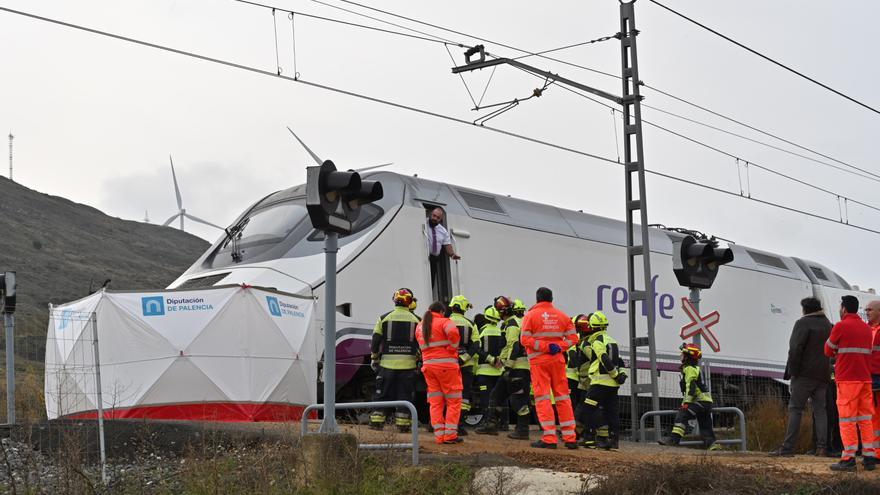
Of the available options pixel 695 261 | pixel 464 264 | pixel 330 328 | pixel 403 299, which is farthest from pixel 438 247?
pixel 330 328

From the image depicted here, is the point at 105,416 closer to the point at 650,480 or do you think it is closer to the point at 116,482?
the point at 116,482

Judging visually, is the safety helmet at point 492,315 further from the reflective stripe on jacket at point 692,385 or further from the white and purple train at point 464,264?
the reflective stripe on jacket at point 692,385

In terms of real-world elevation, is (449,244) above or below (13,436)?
above

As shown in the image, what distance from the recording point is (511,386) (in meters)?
13.9

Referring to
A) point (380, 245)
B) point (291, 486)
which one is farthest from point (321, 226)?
point (380, 245)

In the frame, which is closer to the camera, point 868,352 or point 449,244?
point 868,352

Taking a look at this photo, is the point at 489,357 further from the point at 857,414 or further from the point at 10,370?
the point at 10,370

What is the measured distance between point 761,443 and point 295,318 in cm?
820

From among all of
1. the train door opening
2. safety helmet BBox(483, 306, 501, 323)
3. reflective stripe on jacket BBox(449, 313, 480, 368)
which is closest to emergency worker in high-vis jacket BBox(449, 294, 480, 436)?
reflective stripe on jacket BBox(449, 313, 480, 368)

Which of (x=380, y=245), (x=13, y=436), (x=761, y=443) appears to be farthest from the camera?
(x=761, y=443)

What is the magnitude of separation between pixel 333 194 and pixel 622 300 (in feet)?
37.1

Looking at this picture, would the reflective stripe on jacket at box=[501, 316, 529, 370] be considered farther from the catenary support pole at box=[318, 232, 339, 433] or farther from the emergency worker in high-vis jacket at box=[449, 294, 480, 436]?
the catenary support pole at box=[318, 232, 339, 433]

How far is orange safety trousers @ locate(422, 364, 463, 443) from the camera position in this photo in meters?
12.6

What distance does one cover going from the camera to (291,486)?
9.20 metres
